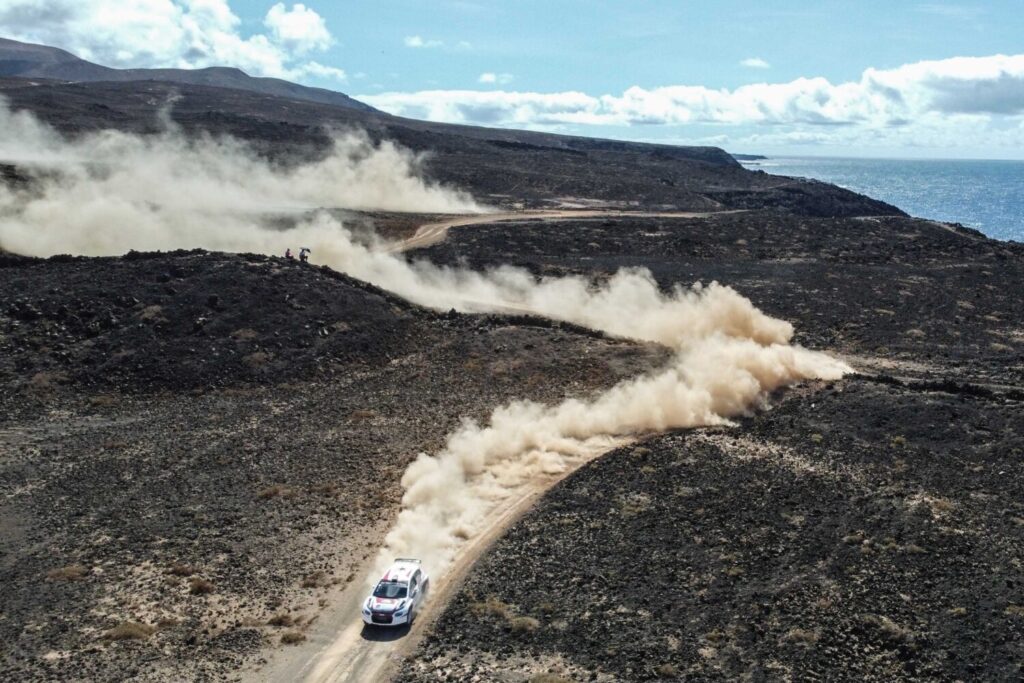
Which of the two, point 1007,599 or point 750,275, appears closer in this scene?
point 1007,599

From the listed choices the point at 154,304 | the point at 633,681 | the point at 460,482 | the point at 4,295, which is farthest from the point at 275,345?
the point at 633,681

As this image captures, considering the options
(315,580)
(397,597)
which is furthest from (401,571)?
(315,580)

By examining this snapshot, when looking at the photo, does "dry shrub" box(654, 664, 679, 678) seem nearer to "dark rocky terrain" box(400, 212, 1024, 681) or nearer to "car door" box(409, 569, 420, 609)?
"dark rocky terrain" box(400, 212, 1024, 681)

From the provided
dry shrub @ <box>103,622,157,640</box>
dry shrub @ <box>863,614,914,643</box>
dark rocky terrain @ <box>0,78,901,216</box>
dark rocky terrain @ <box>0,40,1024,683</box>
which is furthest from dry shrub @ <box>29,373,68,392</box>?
dark rocky terrain @ <box>0,78,901,216</box>

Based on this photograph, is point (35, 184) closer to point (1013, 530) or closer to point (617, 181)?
point (1013, 530)

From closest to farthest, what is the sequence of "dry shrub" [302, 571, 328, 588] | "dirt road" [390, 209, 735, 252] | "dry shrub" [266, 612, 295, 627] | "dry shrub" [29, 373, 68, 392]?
"dry shrub" [266, 612, 295, 627], "dry shrub" [302, 571, 328, 588], "dry shrub" [29, 373, 68, 392], "dirt road" [390, 209, 735, 252]

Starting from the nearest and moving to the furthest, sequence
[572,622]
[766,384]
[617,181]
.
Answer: [572,622] → [766,384] → [617,181]
